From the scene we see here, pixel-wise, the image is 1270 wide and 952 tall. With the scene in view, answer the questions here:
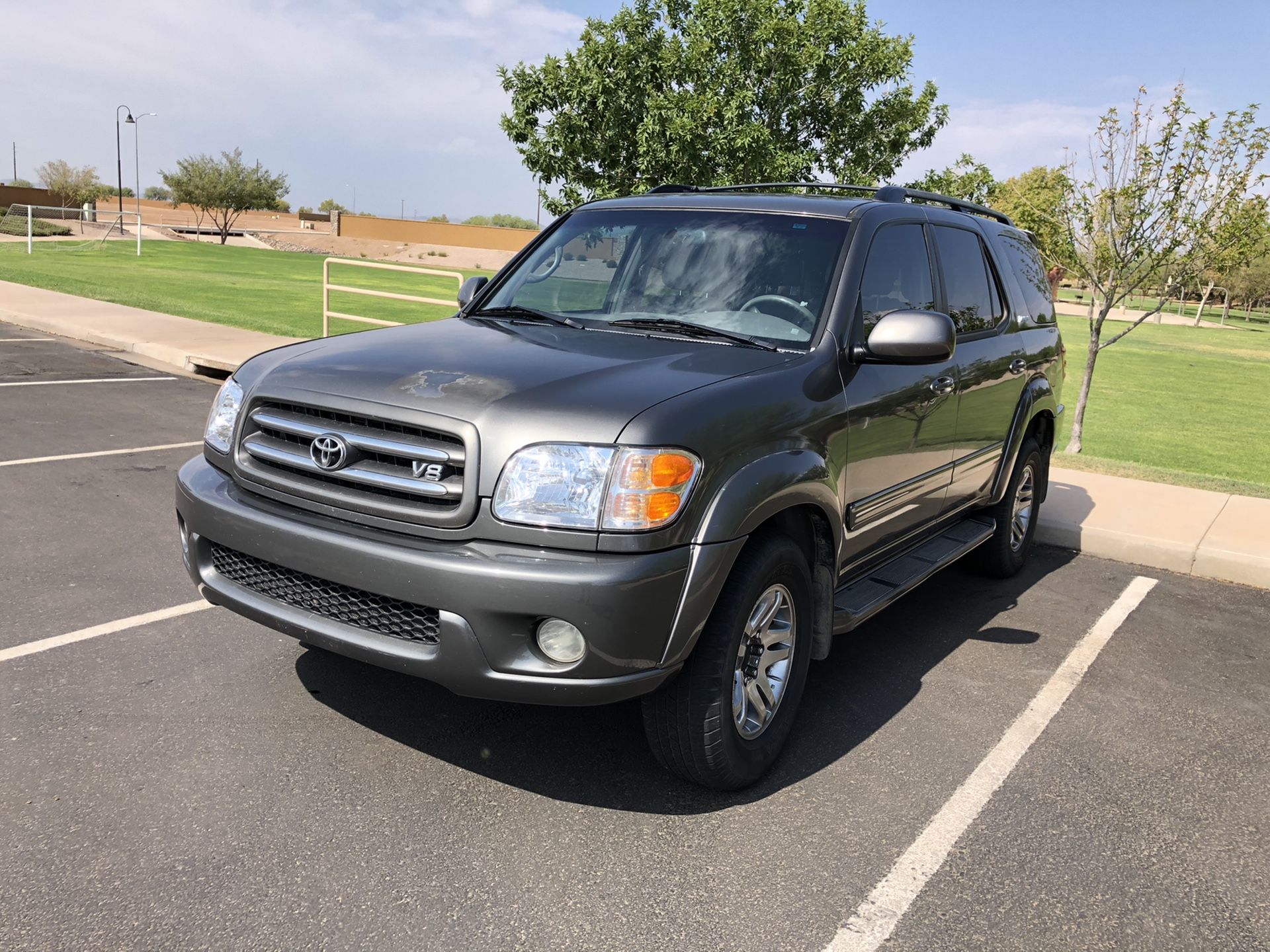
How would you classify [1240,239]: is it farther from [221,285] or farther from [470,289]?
[221,285]

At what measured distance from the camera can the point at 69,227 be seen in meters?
49.9

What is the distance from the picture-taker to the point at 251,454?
354 centimetres

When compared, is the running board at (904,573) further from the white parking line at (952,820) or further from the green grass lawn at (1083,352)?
the green grass lawn at (1083,352)

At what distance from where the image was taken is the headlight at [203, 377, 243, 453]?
3.69 m

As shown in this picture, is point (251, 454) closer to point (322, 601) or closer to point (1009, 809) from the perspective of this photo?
point (322, 601)

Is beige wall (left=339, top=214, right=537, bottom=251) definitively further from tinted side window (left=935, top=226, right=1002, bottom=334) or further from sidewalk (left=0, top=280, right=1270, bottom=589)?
tinted side window (left=935, top=226, right=1002, bottom=334)

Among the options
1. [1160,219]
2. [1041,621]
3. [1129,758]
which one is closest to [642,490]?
[1129,758]

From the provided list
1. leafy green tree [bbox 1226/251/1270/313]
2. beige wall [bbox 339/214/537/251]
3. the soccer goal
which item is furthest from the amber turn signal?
leafy green tree [bbox 1226/251/1270/313]

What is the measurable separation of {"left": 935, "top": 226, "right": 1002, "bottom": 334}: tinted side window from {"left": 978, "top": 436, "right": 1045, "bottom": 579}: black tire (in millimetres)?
941

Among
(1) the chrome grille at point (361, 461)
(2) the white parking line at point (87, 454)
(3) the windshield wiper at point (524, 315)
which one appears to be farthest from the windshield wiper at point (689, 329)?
(2) the white parking line at point (87, 454)

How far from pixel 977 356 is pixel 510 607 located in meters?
3.10

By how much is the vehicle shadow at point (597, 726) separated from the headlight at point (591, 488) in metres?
1.01

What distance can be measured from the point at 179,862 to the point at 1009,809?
8.36 feet

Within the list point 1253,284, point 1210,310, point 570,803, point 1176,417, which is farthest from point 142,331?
point 1210,310
